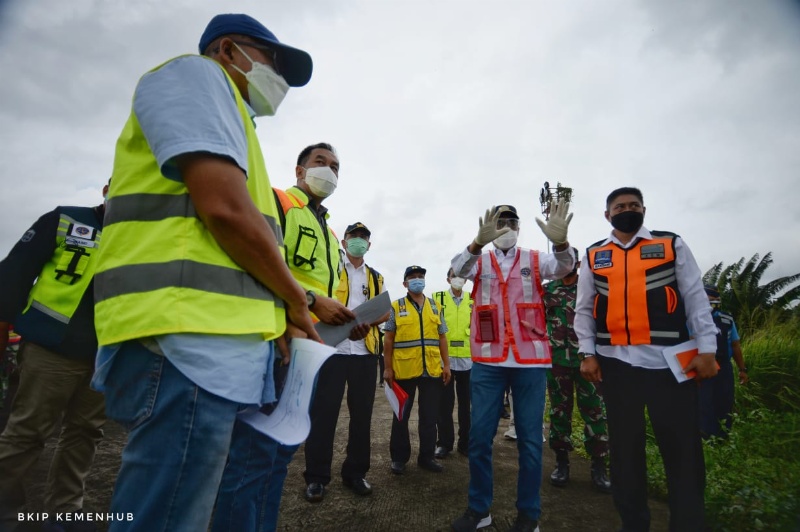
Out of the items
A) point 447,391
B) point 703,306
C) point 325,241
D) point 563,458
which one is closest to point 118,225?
point 325,241

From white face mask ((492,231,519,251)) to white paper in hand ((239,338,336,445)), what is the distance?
253 cm

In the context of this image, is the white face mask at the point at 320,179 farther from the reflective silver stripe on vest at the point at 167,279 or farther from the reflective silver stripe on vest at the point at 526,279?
the reflective silver stripe on vest at the point at 167,279

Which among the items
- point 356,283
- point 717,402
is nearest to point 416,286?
point 356,283

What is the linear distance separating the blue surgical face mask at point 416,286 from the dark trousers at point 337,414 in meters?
1.50

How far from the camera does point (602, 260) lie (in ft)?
10.2

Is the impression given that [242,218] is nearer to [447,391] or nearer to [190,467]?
[190,467]

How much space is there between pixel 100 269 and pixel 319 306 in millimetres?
878

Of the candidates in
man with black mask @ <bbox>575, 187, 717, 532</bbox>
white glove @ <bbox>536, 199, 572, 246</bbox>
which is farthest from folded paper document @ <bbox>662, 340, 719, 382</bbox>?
white glove @ <bbox>536, 199, 572, 246</bbox>

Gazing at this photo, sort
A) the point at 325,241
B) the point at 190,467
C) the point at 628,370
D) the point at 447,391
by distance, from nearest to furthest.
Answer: the point at 190,467
the point at 325,241
the point at 628,370
the point at 447,391

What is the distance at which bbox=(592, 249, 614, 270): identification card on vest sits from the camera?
10.00 ft

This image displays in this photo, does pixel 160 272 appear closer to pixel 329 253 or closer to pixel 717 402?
pixel 329 253

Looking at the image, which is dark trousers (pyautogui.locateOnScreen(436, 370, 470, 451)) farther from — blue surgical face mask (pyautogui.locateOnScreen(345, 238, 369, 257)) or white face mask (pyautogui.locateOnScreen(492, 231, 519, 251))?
white face mask (pyautogui.locateOnScreen(492, 231, 519, 251))

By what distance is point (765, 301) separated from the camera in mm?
13203

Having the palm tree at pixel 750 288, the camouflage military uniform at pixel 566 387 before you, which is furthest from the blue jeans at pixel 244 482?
the palm tree at pixel 750 288
